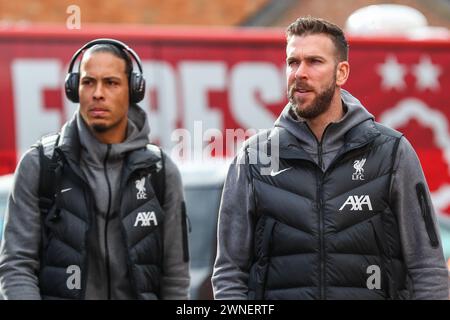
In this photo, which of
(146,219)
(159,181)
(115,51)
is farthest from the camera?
(115,51)

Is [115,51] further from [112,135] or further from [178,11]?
[178,11]

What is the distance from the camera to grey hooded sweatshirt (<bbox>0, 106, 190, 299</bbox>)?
4.80 meters

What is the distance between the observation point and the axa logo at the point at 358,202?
4.43 metres

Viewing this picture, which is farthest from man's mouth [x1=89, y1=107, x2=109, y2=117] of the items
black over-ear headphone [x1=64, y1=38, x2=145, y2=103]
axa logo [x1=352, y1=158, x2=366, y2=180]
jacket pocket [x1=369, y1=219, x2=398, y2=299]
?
jacket pocket [x1=369, y1=219, x2=398, y2=299]

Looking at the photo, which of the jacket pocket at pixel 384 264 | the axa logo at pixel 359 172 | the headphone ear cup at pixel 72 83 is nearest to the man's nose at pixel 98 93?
the headphone ear cup at pixel 72 83

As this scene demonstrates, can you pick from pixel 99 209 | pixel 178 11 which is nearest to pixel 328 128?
pixel 99 209

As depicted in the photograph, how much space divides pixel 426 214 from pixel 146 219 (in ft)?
3.76

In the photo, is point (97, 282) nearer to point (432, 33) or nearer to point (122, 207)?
point (122, 207)

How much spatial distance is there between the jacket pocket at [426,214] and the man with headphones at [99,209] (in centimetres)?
111

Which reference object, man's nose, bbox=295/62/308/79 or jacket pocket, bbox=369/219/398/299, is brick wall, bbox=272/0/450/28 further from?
jacket pocket, bbox=369/219/398/299

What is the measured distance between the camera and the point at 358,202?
14.5 feet

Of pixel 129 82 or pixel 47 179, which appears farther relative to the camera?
pixel 129 82

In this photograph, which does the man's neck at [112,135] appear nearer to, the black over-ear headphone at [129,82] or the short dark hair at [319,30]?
the black over-ear headphone at [129,82]

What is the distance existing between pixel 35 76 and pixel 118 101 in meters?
A: 7.04
